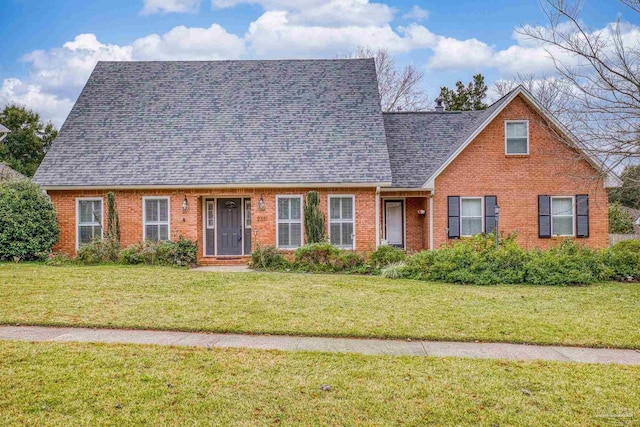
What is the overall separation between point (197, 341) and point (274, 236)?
9042 millimetres

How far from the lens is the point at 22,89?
38.8m

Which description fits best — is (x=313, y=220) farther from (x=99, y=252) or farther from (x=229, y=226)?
(x=99, y=252)

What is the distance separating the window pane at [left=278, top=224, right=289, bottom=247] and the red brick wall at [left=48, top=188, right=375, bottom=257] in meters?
0.20

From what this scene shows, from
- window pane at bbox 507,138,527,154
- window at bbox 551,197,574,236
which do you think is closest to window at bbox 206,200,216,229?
window pane at bbox 507,138,527,154

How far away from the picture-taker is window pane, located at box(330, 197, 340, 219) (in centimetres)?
1484

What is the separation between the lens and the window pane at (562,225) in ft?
51.1

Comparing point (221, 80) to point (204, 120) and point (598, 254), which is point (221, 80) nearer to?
point (204, 120)

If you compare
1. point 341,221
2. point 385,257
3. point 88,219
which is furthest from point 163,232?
point 385,257

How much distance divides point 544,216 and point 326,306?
36.1 ft

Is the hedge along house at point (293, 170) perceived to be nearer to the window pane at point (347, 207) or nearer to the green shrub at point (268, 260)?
the window pane at point (347, 207)

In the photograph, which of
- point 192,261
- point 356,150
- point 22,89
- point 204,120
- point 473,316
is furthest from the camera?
point 22,89

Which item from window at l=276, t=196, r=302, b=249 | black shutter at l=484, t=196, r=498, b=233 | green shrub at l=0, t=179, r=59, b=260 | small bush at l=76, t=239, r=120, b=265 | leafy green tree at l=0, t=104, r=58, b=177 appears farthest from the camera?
leafy green tree at l=0, t=104, r=58, b=177

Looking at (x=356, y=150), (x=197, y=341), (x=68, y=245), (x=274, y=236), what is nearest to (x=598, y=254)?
(x=356, y=150)

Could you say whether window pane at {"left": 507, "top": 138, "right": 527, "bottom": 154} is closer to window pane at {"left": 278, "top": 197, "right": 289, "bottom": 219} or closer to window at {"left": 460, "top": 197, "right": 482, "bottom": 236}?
window at {"left": 460, "top": 197, "right": 482, "bottom": 236}
